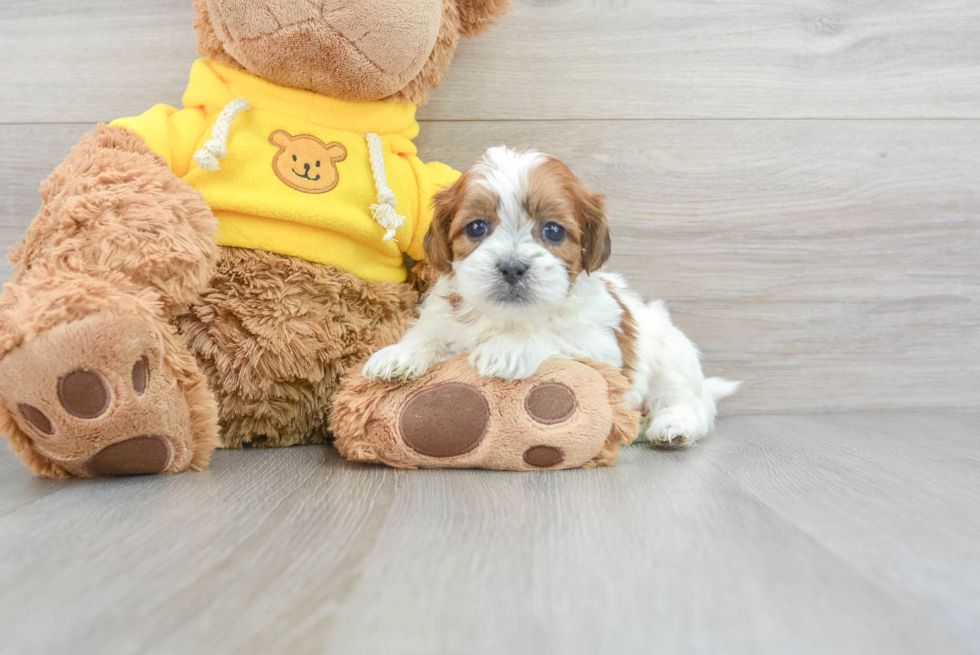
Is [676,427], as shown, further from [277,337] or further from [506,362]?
[277,337]

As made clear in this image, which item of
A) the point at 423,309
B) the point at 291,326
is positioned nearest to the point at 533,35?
the point at 423,309

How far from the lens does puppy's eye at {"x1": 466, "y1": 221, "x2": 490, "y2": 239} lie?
4.34ft

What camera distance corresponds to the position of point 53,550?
826mm

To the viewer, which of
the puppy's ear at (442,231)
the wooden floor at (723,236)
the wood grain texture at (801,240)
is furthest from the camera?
the wood grain texture at (801,240)

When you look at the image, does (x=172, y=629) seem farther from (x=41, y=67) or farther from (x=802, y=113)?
(x=802, y=113)

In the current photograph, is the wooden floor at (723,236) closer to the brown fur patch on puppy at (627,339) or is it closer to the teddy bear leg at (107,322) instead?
the teddy bear leg at (107,322)

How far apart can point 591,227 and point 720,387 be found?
2.39ft

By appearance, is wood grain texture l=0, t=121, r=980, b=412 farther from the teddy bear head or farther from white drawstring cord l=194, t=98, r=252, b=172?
white drawstring cord l=194, t=98, r=252, b=172

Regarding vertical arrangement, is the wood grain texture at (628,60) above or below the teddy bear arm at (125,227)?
above

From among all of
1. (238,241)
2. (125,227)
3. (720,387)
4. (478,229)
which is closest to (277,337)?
(238,241)

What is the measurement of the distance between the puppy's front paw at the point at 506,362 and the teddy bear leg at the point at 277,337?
252 millimetres

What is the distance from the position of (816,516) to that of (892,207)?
1.29 m

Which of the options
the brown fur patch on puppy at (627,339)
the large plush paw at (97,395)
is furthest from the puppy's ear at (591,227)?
the large plush paw at (97,395)

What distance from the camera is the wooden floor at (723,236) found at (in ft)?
3.28
